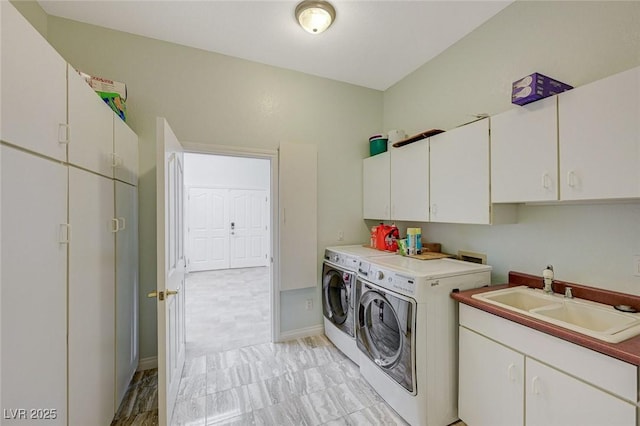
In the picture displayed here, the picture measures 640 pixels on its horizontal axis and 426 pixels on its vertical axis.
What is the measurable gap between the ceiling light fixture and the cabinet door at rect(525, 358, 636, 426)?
8.04 ft

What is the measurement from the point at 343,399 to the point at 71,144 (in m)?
2.27

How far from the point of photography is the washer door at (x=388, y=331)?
164cm

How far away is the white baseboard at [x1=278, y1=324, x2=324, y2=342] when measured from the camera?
279 cm

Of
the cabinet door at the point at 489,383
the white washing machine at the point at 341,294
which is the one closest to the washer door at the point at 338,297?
the white washing machine at the point at 341,294

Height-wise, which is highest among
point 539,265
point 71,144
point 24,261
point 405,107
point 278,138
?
point 405,107

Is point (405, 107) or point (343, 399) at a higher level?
point (405, 107)

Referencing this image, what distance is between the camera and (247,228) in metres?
6.44

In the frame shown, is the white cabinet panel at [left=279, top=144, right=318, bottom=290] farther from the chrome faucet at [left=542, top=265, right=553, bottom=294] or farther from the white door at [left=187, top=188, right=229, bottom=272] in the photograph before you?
the white door at [left=187, top=188, right=229, bottom=272]

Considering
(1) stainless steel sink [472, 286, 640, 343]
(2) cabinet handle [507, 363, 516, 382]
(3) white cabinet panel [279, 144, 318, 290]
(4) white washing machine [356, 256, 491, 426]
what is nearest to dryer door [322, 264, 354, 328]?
(3) white cabinet panel [279, 144, 318, 290]

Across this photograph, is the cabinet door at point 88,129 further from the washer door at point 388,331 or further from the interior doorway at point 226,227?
the interior doorway at point 226,227

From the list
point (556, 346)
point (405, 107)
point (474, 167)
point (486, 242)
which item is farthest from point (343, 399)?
point (405, 107)

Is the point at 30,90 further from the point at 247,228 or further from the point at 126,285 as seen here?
the point at 247,228

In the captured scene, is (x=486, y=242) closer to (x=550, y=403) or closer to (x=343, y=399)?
(x=550, y=403)

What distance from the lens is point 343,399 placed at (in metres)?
1.93
